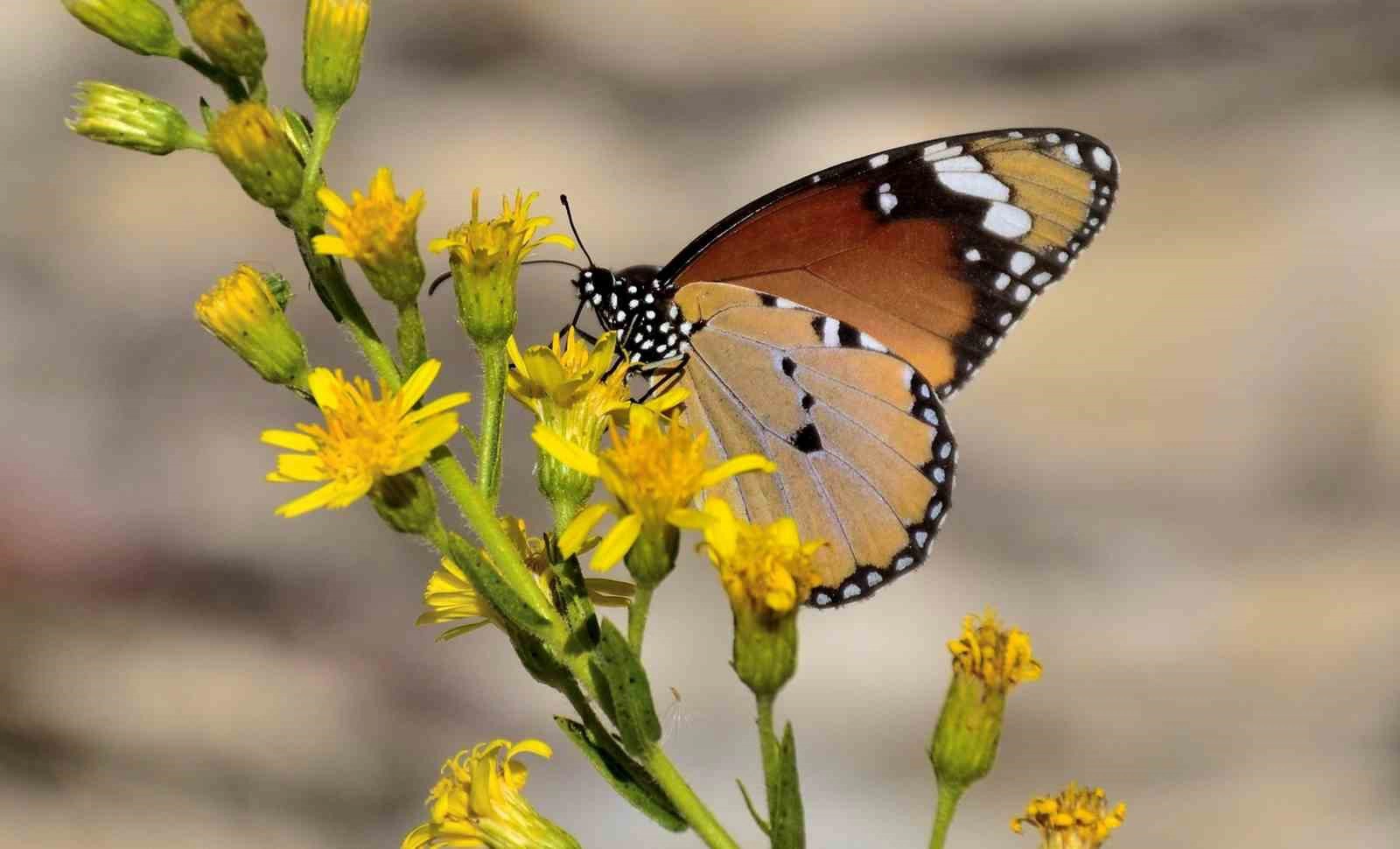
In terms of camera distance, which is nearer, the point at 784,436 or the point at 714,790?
the point at 784,436

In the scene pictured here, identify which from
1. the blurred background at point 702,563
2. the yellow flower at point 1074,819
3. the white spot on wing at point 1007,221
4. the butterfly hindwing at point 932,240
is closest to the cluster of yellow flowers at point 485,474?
the yellow flower at point 1074,819

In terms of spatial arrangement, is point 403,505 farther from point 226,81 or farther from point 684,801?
point 226,81

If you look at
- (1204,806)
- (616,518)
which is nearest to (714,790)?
(1204,806)

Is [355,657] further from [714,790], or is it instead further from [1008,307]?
[1008,307]

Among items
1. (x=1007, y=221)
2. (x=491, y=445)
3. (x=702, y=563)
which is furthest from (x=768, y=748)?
(x=702, y=563)

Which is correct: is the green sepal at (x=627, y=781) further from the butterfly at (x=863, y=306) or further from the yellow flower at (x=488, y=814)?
the butterfly at (x=863, y=306)

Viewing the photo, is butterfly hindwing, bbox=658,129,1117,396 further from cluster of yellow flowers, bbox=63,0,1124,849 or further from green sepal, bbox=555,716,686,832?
green sepal, bbox=555,716,686,832
